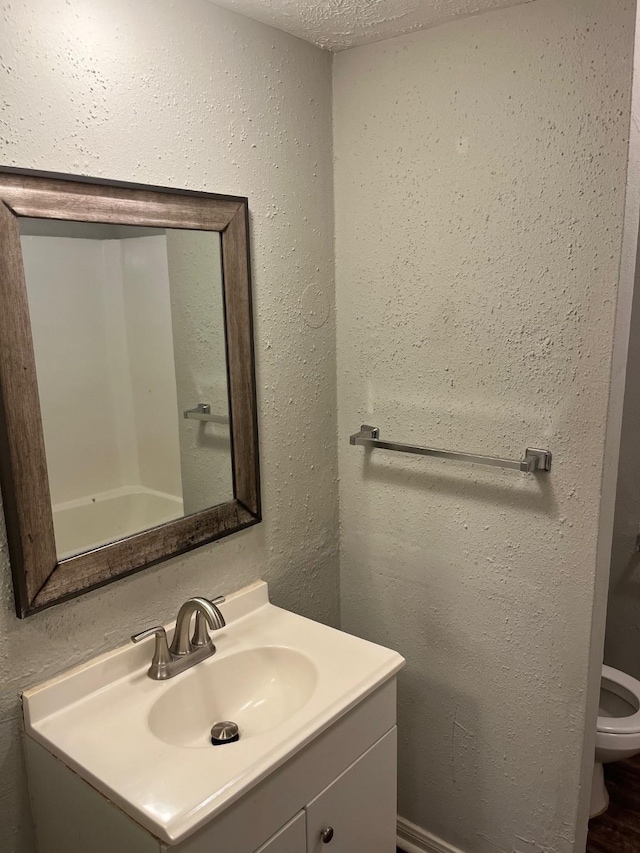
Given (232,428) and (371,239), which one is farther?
(371,239)

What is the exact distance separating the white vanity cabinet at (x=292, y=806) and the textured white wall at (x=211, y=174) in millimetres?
101

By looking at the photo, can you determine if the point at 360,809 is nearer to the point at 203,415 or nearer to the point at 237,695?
the point at 237,695

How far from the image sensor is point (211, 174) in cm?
139

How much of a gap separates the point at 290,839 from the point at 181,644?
0.41 metres

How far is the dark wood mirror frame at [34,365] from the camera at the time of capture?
1.09 m

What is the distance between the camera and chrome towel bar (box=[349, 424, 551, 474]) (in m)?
1.45

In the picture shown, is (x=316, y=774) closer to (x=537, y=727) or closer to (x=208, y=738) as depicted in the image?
(x=208, y=738)

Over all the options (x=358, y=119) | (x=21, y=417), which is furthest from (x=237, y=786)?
(x=358, y=119)

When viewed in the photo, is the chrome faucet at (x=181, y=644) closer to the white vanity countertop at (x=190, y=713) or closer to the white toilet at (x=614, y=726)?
the white vanity countertop at (x=190, y=713)

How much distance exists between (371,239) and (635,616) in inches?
67.9

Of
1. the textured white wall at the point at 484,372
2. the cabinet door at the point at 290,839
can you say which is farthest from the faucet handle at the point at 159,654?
the textured white wall at the point at 484,372

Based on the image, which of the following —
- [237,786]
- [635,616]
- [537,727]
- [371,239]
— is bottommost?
[635,616]

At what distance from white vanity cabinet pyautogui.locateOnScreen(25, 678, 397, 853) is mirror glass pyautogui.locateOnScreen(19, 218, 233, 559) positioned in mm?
426

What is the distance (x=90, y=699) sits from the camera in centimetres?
127
